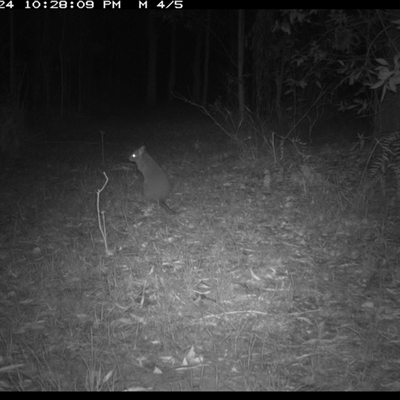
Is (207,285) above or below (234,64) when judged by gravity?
below

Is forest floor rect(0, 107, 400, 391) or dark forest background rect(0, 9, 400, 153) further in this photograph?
dark forest background rect(0, 9, 400, 153)

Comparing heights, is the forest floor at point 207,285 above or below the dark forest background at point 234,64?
below

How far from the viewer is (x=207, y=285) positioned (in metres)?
4.68

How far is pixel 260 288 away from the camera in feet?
15.0

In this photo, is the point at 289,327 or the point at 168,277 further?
the point at 168,277

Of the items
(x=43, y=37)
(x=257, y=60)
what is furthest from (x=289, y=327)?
(x=43, y=37)

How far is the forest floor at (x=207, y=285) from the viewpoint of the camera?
3361 mm

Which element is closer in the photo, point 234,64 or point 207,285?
point 207,285

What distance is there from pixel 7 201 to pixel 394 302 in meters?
6.45

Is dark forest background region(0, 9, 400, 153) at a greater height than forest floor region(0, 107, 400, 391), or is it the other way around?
dark forest background region(0, 9, 400, 153)

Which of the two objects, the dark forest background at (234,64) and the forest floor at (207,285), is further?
the dark forest background at (234,64)

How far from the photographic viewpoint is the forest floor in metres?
3.36
